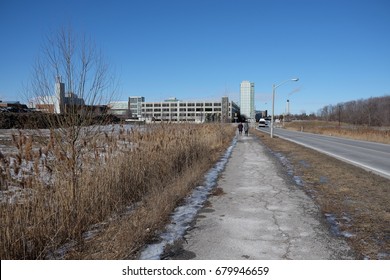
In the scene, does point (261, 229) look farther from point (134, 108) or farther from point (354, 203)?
point (134, 108)

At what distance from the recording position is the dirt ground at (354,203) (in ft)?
14.3

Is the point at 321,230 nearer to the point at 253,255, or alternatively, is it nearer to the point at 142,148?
the point at 253,255

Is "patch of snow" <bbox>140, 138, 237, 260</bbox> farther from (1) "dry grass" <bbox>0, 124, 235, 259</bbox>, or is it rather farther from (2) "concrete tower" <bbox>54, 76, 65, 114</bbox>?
(2) "concrete tower" <bbox>54, 76, 65, 114</bbox>

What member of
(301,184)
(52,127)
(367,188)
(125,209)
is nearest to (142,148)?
(125,209)

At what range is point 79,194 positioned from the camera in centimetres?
541

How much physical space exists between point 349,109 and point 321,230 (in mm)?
143288

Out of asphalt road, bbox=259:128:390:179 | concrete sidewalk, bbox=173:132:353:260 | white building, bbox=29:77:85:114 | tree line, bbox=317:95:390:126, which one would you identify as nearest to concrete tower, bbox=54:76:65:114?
white building, bbox=29:77:85:114

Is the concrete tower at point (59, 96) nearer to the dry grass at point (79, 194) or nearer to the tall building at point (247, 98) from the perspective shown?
the dry grass at point (79, 194)

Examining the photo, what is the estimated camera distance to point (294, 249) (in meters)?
4.05

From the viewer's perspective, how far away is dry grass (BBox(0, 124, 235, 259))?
162 inches

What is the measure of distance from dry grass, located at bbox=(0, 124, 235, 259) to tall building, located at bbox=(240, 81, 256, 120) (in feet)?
258

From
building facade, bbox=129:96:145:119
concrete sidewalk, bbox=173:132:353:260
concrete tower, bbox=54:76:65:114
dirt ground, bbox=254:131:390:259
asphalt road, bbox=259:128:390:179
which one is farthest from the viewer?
building facade, bbox=129:96:145:119

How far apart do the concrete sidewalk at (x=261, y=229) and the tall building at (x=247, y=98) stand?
259 feet

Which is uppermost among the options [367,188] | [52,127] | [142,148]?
[52,127]
